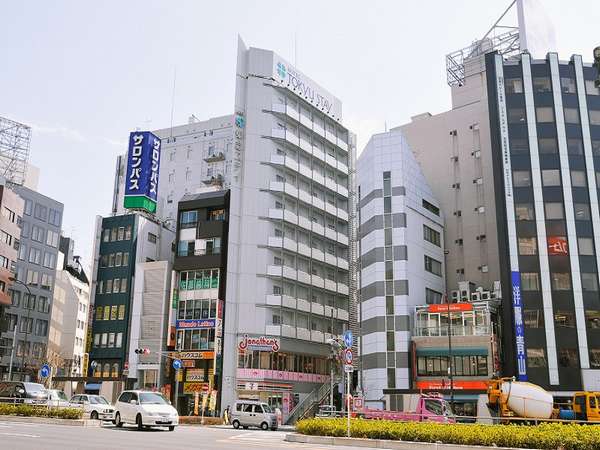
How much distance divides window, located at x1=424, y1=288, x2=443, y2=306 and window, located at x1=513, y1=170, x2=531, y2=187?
1532cm

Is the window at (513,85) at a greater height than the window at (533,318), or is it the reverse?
Result: the window at (513,85)

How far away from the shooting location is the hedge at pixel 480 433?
70.2ft

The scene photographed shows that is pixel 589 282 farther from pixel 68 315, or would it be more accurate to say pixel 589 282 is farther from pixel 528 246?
pixel 68 315

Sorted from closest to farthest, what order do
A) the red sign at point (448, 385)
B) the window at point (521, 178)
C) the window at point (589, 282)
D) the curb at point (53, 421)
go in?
the curb at point (53, 421) < the red sign at point (448, 385) < the window at point (589, 282) < the window at point (521, 178)

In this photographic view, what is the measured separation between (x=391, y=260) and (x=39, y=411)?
4269cm

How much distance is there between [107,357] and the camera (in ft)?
265

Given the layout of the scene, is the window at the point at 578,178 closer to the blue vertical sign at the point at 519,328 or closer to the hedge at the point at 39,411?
the blue vertical sign at the point at 519,328

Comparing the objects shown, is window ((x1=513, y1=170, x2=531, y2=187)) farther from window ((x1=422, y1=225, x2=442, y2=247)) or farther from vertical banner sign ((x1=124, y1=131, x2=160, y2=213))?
vertical banner sign ((x1=124, y1=131, x2=160, y2=213))

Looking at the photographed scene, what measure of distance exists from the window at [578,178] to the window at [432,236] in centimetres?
1660

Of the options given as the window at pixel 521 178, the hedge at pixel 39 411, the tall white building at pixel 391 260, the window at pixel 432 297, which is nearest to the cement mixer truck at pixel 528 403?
the tall white building at pixel 391 260

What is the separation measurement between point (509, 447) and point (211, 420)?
36.8m

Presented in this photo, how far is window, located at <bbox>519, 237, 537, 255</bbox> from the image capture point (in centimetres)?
6425

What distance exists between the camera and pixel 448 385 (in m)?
62.2

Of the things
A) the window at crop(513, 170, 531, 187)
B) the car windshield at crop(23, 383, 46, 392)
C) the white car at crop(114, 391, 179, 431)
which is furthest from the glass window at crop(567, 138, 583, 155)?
the car windshield at crop(23, 383, 46, 392)
